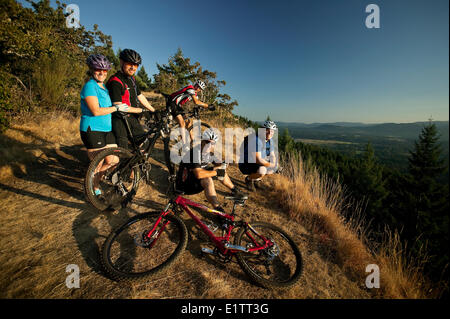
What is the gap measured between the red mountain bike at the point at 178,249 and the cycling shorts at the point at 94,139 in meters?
1.51

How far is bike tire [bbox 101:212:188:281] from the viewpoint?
1.99m

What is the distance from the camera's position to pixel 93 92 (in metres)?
2.60

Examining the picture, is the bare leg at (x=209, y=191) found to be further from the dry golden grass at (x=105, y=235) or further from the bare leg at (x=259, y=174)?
the bare leg at (x=259, y=174)

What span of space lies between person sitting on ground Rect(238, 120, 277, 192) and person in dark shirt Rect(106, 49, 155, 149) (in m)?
2.67

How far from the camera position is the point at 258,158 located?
14.2 ft

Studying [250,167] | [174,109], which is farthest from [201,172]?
[174,109]

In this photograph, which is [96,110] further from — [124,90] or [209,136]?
[209,136]

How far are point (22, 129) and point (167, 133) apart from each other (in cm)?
552

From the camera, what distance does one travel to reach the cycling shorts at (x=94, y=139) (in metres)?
2.78

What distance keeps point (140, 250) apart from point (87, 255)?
67 cm

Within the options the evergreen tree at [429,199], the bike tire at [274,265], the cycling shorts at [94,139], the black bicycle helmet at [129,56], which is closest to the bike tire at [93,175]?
the cycling shorts at [94,139]
